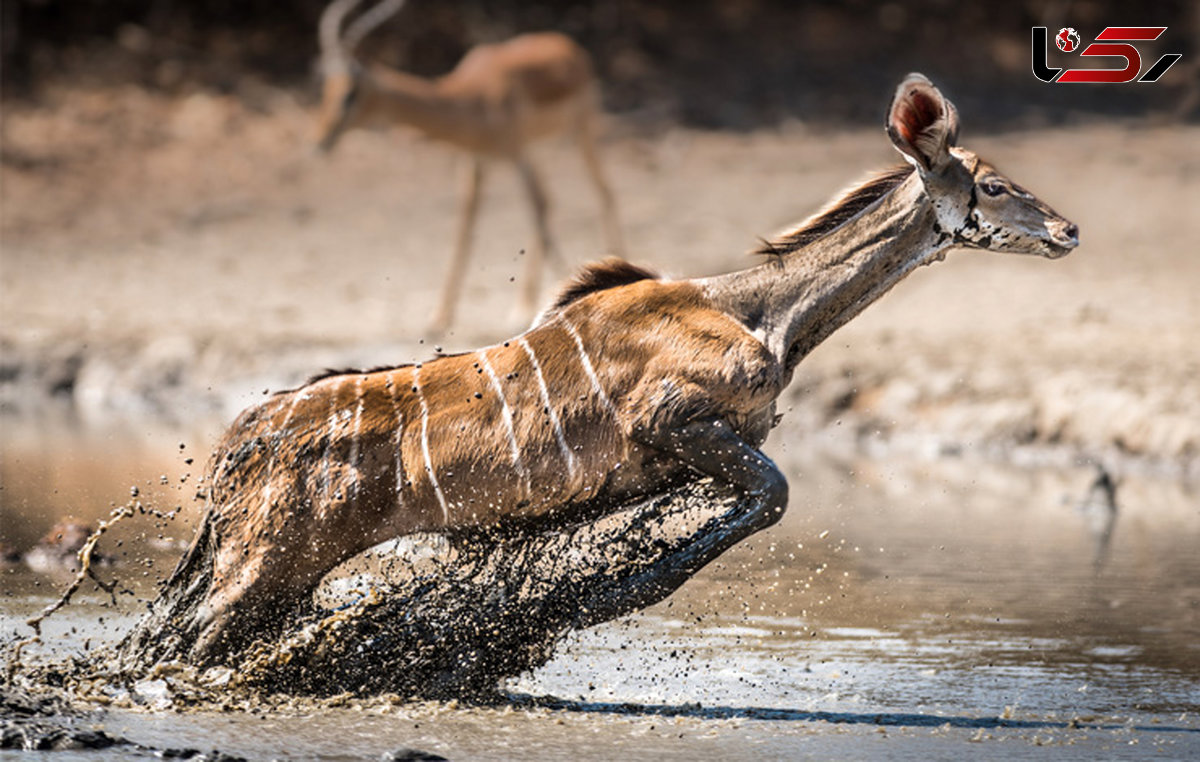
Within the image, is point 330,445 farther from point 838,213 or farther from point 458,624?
point 838,213

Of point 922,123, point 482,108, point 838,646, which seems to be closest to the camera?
point 922,123

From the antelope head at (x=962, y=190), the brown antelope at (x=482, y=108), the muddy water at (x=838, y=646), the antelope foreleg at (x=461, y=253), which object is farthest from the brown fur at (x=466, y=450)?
the brown antelope at (x=482, y=108)

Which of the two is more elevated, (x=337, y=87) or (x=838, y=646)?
(x=337, y=87)

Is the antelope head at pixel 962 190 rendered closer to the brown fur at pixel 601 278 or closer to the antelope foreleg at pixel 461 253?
the brown fur at pixel 601 278

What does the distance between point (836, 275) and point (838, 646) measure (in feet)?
4.72

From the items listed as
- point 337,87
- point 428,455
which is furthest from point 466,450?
point 337,87

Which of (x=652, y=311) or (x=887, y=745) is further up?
(x=652, y=311)

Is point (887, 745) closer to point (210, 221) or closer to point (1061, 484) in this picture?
point (1061, 484)

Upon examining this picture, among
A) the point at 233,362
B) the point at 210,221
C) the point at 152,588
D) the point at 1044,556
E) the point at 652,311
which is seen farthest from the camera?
the point at 210,221

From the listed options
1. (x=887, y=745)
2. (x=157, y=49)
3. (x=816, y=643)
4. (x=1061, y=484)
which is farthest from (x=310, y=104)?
(x=887, y=745)

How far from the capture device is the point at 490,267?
16.2 meters

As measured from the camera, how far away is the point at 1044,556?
8.37 m

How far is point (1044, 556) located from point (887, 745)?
10.8ft
